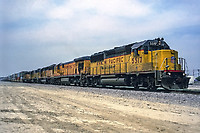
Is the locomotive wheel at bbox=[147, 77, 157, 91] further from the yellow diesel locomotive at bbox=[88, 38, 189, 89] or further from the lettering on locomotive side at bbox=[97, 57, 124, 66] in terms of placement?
the lettering on locomotive side at bbox=[97, 57, 124, 66]

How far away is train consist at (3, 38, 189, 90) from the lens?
527 inches

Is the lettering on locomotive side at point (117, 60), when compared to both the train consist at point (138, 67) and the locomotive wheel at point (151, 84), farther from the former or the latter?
the locomotive wheel at point (151, 84)

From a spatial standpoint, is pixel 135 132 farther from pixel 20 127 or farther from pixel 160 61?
pixel 160 61

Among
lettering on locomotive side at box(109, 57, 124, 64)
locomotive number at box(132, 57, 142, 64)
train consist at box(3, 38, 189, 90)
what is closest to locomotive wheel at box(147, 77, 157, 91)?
train consist at box(3, 38, 189, 90)

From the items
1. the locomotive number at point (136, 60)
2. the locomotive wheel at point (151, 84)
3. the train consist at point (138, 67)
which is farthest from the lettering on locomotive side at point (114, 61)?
the locomotive wheel at point (151, 84)

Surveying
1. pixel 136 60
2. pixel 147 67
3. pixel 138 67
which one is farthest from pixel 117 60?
pixel 147 67

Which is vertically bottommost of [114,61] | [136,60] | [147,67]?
[147,67]

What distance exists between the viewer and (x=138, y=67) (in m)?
15.4

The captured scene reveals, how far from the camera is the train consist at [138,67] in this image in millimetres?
13390

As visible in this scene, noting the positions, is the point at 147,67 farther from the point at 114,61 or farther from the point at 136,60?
the point at 114,61

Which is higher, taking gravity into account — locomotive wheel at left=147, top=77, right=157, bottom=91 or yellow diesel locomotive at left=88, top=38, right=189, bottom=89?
yellow diesel locomotive at left=88, top=38, right=189, bottom=89

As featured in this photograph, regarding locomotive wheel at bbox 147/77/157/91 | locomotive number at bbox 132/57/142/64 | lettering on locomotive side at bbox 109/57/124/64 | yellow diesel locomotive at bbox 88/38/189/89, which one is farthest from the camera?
lettering on locomotive side at bbox 109/57/124/64

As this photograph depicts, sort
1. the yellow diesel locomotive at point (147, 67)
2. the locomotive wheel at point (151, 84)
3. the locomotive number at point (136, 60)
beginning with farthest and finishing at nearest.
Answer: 1. the locomotive number at point (136, 60)
2. the locomotive wheel at point (151, 84)
3. the yellow diesel locomotive at point (147, 67)

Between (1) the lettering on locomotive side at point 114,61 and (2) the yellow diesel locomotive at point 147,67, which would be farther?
(1) the lettering on locomotive side at point 114,61
